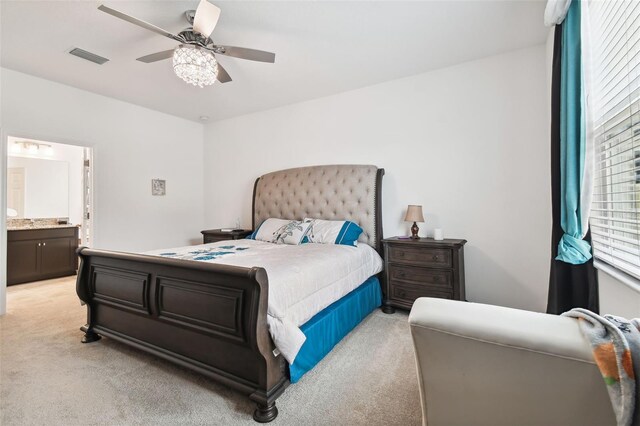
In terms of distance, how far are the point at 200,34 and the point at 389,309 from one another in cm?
310

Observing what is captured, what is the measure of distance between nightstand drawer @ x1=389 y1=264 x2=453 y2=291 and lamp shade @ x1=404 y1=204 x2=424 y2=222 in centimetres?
52

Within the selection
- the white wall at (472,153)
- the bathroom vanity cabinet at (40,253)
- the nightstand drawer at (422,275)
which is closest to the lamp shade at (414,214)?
the white wall at (472,153)

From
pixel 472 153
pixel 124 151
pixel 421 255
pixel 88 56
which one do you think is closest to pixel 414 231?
pixel 421 255

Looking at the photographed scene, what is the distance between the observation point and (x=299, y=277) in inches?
76.8

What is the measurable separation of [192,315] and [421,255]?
2204 millimetres

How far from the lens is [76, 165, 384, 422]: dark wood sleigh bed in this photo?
1601 mm

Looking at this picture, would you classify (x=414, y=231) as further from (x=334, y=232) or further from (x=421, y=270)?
(x=334, y=232)

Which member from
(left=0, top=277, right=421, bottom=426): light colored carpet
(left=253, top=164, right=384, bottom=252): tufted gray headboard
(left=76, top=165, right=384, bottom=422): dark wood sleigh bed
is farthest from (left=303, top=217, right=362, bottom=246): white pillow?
(left=76, top=165, right=384, bottom=422): dark wood sleigh bed

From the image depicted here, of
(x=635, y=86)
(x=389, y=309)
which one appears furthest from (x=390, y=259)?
(x=635, y=86)

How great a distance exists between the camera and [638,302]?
132 centimetres

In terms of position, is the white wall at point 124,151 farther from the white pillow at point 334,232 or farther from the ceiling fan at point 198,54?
the white pillow at point 334,232

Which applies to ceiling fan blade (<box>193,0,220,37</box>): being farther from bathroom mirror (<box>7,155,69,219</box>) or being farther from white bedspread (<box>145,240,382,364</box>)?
bathroom mirror (<box>7,155,69,219</box>)

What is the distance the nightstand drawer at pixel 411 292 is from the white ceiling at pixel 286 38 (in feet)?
7.92

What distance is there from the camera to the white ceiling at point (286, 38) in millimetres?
2244
